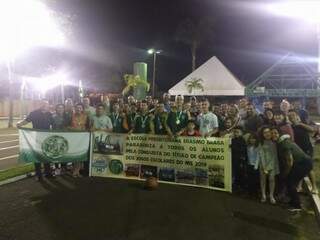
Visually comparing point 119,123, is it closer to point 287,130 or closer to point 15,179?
point 15,179

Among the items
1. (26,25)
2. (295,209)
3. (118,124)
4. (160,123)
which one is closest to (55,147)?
(118,124)

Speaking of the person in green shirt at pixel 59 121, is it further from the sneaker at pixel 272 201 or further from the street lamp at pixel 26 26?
the street lamp at pixel 26 26

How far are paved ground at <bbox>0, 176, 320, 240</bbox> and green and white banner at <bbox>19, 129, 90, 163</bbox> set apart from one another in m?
1.06

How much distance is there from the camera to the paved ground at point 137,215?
19.0ft

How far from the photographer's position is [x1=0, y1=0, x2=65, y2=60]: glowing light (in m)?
21.4

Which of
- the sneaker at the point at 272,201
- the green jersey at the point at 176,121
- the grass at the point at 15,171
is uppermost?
the green jersey at the point at 176,121

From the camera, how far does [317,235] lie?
587 centimetres

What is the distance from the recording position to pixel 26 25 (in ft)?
73.9

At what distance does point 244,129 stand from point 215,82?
19610mm

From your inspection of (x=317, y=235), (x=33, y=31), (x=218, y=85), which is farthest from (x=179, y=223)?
(x=218, y=85)

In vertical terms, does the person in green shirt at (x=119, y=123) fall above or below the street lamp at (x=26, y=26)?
below

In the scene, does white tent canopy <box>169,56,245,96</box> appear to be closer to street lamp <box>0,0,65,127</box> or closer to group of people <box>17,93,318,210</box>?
street lamp <box>0,0,65,127</box>

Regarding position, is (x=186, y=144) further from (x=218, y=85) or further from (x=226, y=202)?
(x=218, y=85)

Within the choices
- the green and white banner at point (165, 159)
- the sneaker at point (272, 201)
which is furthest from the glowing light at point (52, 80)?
the sneaker at point (272, 201)
